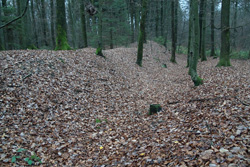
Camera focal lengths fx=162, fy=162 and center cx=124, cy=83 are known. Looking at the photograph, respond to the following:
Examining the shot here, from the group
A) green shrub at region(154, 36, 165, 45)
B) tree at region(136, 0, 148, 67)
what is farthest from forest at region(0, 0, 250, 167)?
green shrub at region(154, 36, 165, 45)

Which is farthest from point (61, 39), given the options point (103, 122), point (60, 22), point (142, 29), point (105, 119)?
point (103, 122)

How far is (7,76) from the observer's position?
6.44 m

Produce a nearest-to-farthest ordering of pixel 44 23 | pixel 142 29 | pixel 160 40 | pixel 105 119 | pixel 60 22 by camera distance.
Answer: pixel 105 119
pixel 60 22
pixel 142 29
pixel 44 23
pixel 160 40

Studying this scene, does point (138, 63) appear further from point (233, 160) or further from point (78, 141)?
point (233, 160)

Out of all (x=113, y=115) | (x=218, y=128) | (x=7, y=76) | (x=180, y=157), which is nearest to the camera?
(x=180, y=157)

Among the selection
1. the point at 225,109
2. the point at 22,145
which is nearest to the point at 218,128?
the point at 225,109

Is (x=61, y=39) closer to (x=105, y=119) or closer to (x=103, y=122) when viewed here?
(x=105, y=119)

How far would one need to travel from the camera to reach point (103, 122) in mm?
6320

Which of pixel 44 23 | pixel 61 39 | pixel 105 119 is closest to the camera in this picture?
pixel 105 119

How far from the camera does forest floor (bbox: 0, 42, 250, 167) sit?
3.75m

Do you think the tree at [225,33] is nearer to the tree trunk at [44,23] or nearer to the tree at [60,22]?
the tree at [60,22]

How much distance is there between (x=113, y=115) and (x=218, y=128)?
13.1ft

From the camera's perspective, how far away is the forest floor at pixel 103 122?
12.3ft

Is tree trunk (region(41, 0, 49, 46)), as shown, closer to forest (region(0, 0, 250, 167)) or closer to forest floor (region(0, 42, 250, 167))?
forest (region(0, 0, 250, 167))
